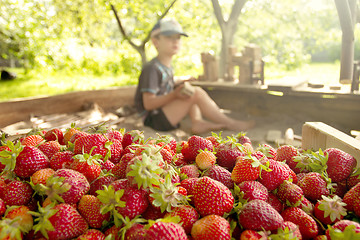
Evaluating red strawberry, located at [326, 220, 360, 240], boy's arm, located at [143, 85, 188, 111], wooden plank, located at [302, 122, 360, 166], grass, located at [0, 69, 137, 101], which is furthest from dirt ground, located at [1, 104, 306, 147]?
red strawberry, located at [326, 220, 360, 240]

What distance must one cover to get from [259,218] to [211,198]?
114mm

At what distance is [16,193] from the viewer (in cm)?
78

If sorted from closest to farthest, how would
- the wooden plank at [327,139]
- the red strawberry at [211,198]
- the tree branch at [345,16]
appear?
the red strawberry at [211,198] < the wooden plank at [327,139] < the tree branch at [345,16]

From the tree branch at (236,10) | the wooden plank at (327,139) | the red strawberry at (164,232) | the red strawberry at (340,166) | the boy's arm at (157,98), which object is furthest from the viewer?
the tree branch at (236,10)

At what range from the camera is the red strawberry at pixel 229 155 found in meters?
0.97

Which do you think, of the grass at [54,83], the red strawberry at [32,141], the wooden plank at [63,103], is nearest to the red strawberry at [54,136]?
the red strawberry at [32,141]

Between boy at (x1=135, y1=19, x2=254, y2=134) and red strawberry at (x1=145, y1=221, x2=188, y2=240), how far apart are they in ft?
8.15

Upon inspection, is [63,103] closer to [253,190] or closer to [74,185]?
[74,185]

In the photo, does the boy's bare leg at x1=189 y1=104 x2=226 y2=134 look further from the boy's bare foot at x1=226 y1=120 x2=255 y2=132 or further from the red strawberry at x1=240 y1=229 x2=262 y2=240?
the red strawberry at x1=240 y1=229 x2=262 y2=240

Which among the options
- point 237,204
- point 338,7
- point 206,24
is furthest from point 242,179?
point 206,24

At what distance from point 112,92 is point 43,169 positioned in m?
3.23

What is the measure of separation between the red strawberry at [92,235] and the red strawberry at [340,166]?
2.25ft

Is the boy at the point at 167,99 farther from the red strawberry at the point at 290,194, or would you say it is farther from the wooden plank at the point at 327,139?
the red strawberry at the point at 290,194

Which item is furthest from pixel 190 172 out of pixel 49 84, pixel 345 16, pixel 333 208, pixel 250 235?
pixel 49 84
